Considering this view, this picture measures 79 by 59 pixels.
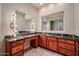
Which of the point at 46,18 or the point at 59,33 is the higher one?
the point at 46,18

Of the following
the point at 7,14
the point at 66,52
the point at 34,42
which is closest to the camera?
the point at 7,14

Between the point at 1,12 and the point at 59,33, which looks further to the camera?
the point at 59,33

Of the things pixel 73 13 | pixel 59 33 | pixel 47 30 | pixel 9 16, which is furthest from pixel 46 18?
pixel 9 16

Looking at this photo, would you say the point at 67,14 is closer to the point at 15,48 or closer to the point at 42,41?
the point at 42,41

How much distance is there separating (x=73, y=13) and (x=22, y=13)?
92 centimetres

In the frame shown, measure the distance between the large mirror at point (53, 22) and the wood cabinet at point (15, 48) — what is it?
54 centimetres

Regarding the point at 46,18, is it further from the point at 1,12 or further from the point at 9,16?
the point at 1,12

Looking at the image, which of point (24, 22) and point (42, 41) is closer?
point (24, 22)

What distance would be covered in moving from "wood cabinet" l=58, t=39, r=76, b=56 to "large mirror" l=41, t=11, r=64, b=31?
28 centimetres

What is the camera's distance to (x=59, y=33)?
54.6 inches

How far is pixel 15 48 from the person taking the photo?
1.34 meters

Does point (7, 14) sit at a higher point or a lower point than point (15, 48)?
higher

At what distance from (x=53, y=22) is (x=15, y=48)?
0.85m

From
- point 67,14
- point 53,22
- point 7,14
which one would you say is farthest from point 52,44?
point 7,14
